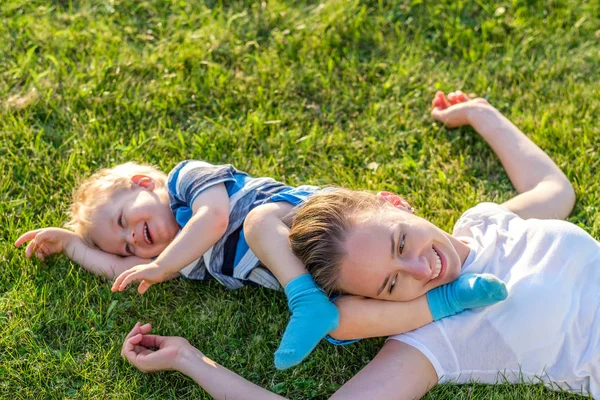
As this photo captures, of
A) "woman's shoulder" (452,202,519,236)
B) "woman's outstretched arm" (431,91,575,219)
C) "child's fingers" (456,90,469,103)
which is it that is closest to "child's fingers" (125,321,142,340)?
"woman's shoulder" (452,202,519,236)

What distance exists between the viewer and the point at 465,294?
2.92m

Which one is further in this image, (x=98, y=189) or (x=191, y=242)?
(x=98, y=189)

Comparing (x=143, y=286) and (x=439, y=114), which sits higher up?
(x=439, y=114)

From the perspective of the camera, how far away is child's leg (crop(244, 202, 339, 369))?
277cm

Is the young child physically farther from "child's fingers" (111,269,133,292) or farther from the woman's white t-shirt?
the woman's white t-shirt

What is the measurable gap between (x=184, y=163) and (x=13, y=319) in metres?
1.13

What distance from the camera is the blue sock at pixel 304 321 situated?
9.04 ft

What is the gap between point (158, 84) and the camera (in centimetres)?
454

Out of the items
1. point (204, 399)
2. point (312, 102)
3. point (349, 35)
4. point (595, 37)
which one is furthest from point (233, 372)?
point (595, 37)

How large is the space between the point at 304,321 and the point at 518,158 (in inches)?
71.0

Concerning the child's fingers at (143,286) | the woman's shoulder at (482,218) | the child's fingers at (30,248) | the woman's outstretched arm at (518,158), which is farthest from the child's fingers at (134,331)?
the woman's outstretched arm at (518,158)

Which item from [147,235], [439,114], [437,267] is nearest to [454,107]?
[439,114]

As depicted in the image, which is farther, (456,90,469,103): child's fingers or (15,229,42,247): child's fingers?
(456,90,469,103): child's fingers

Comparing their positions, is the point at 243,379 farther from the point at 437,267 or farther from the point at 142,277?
the point at 437,267
